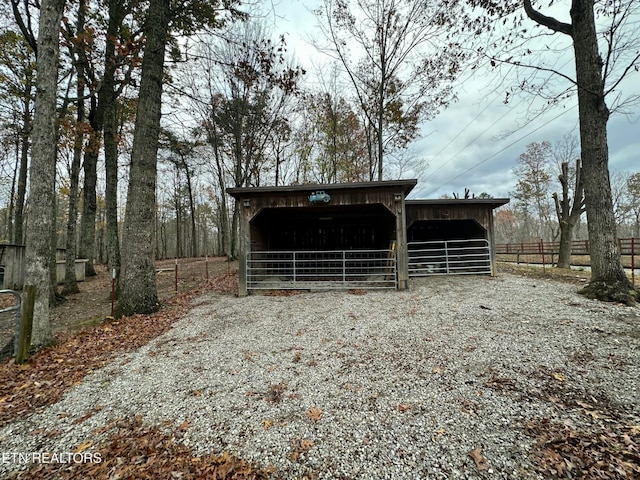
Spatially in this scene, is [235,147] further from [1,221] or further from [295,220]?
[1,221]

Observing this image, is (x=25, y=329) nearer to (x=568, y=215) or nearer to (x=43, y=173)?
(x=43, y=173)

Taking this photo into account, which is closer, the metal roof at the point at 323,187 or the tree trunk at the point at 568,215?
the metal roof at the point at 323,187

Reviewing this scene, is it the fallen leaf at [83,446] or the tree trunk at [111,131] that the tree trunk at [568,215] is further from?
the tree trunk at [111,131]

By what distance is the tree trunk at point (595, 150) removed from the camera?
5.50 m

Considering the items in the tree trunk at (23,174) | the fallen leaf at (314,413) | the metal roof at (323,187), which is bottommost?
the fallen leaf at (314,413)

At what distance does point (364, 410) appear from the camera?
7.80 feet

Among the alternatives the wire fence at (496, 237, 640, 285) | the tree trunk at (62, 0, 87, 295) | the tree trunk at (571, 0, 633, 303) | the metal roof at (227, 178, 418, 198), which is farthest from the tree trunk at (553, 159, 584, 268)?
the tree trunk at (62, 0, 87, 295)

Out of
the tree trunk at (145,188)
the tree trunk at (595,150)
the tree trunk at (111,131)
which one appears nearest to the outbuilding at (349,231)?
the tree trunk at (145,188)

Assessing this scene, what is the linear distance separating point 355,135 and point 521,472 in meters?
18.1

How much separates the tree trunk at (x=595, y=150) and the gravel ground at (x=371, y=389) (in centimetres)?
128

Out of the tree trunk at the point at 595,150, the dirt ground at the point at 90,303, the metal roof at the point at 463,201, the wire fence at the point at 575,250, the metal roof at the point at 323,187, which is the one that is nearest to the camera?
the dirt ground at the point at 90,303

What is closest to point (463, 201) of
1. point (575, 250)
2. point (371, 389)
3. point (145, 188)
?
point (371, 389)

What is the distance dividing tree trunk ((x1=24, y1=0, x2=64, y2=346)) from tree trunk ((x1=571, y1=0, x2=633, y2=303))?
988 cm

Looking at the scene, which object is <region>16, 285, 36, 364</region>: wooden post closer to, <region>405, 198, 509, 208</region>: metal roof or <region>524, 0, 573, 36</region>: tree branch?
<region>405, 198, 509, 208</region>: metal roof
